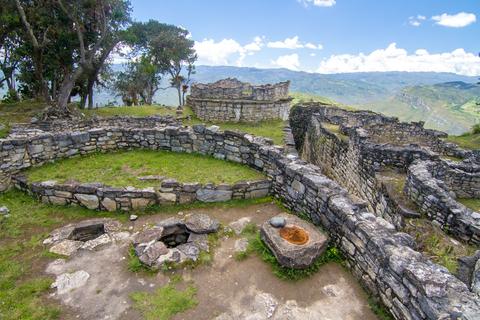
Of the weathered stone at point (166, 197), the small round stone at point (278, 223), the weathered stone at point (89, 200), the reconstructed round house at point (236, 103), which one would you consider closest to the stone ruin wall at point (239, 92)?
the reconstructed round house at point (236, 103)

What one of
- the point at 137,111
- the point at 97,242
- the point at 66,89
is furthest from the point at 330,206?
the point at 137,111

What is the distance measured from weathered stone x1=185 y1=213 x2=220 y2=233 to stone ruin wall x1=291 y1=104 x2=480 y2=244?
637 centimetres

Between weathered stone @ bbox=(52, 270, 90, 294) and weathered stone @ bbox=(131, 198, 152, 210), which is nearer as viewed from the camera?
weathered stone @ bbox=(52, 270, 90, 294)

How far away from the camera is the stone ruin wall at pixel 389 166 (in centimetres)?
874

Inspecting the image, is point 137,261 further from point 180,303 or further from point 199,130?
point 199,130

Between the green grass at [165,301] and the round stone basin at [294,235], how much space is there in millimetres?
2168

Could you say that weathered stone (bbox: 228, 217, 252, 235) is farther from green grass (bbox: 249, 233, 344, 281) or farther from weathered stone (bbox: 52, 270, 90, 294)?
weathered stone (bbox: 52, 270, 90, 294)

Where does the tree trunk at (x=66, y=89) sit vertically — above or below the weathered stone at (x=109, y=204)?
above

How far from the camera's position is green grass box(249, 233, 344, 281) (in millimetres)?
5656

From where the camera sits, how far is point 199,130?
36.3 feet

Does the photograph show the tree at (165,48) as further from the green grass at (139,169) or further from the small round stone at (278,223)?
the small round stone at (278,223)

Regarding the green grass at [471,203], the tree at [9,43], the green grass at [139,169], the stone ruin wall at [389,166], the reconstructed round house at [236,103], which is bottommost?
the green grass at [471,203]

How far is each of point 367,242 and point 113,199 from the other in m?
6.35

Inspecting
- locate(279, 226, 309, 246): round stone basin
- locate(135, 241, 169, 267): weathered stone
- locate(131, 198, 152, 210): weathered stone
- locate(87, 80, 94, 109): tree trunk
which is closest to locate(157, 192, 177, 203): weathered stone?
locate(131, 198, 152, 210): weathered stone
